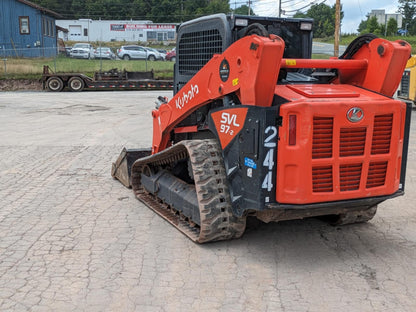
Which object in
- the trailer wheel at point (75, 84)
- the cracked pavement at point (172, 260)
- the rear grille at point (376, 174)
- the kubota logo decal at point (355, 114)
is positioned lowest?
the cracked pavement at point (172, 260)

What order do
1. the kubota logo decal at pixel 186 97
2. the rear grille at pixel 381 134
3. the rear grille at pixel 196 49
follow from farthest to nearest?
the rear grille at pixel 196 49 → the kubota logo decal at pixel 186 97 → the rear grille at pixel 381 134

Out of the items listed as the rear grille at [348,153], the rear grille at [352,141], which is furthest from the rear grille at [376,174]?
the rear grille at [352,141]

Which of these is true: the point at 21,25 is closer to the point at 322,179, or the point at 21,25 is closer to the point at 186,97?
the point at 186,97

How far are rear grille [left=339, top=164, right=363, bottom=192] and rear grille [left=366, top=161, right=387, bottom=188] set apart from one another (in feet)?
0.44

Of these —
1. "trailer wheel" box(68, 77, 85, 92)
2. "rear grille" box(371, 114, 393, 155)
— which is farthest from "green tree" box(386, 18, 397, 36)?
"rear grille" box(371, 114, 393, 155)

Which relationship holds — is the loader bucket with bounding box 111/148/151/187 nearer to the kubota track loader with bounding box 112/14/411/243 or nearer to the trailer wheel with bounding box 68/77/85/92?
the kubota track loader with bounding box 112/14/411/243

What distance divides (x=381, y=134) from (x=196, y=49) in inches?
98.4

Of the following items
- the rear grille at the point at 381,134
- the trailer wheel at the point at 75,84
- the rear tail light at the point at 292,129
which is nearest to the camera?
the rear tail light at the point at 292,129

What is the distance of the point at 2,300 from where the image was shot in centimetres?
382

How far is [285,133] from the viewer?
13.5ft

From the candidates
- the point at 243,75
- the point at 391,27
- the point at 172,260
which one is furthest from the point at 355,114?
the point at 391,27

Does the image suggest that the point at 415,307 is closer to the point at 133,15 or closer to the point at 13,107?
the point at 13,107

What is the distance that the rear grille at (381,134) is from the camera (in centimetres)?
434

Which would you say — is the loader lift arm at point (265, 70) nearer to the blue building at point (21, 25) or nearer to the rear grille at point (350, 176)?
the rear grille at point (350, 176)
